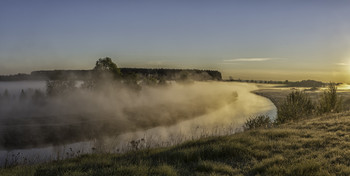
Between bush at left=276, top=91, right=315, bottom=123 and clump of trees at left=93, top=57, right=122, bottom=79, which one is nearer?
bush at left=276, top=91, right=315, bottom=123

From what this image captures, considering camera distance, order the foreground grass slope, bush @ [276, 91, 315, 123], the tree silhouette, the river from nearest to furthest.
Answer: the foreground grass slope
the river
bush @ [276, 91, 315, 123]
the tree silhouette

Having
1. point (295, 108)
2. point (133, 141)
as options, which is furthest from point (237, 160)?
point (295, 108)

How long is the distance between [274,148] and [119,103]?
40486 millimetres

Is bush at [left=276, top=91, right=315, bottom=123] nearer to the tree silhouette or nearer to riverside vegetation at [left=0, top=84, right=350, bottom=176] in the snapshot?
riverside vegetation at [left=0, top=84, right=350, bottom=176]

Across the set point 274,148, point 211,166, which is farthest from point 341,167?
point 211,166

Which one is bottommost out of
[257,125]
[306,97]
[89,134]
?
[89,134]

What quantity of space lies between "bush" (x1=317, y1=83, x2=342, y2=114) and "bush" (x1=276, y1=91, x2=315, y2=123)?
1.09 metres

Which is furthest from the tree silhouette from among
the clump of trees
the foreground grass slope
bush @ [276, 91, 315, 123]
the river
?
the foreground grass slope

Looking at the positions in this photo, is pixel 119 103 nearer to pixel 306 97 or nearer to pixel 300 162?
pixel 306 97

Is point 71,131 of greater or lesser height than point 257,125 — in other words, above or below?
below

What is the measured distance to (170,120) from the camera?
39094 millimetres

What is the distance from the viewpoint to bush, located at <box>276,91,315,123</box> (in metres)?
25.0

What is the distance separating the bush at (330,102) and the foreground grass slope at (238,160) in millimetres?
14183

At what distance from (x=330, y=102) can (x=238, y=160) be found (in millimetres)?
20997
